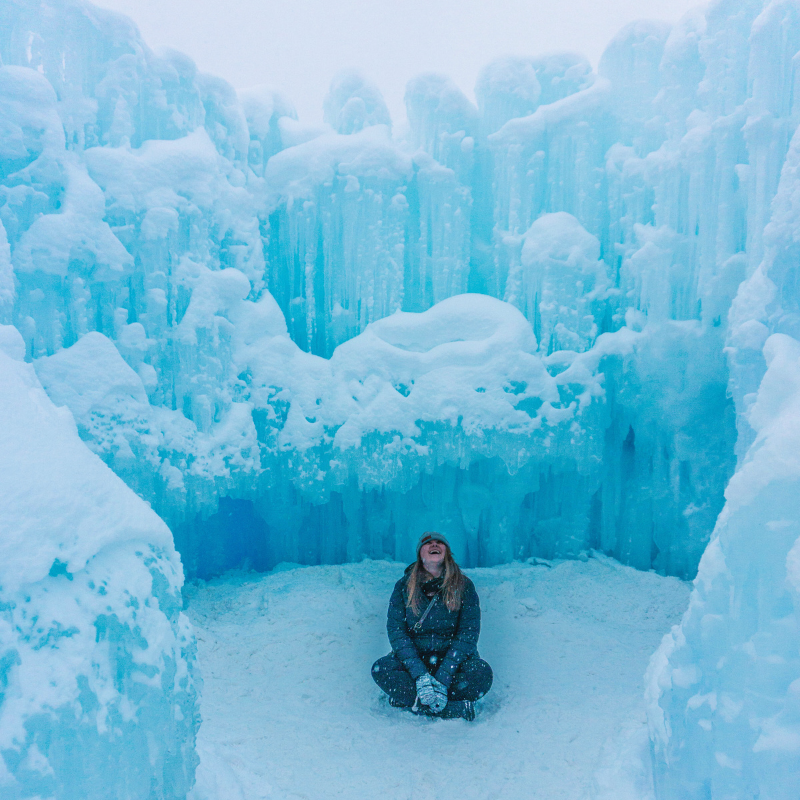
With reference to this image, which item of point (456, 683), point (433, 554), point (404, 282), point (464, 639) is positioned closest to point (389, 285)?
point (404, 282)

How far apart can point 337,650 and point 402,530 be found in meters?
1.87

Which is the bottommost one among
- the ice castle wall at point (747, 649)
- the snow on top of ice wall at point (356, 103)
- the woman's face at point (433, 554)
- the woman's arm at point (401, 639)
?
the woman's arm at point (401, 639)

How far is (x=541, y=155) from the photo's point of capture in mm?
6266

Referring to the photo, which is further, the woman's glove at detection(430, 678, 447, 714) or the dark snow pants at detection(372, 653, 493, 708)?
the dark snow pants at detection(372, 653, 493, 708)

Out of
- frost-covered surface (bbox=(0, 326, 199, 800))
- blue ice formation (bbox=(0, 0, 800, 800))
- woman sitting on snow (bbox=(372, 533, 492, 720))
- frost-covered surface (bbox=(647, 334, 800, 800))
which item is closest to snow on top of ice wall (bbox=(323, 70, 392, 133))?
blue ice formation (bbox=(0, 0, 800, 800))

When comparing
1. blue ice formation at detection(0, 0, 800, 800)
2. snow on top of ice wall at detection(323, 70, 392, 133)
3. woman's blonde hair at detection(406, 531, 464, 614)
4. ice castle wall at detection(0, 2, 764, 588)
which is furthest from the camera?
snow on top of ice wall at detection(323, 70, 392, 133)

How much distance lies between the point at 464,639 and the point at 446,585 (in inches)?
13.1

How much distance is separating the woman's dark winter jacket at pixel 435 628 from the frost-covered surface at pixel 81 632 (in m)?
1.52

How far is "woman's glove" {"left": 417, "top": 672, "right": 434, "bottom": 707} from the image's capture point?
3787 mm

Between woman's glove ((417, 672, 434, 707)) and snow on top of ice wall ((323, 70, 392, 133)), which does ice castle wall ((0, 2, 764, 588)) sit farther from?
woman's glove ((417, 672, 434, 707))

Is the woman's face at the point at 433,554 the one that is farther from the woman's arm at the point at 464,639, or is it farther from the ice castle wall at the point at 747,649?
the ice castle wall at the point at 747,649

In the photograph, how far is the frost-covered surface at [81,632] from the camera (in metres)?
2.10

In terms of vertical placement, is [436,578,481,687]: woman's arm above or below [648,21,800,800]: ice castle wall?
below

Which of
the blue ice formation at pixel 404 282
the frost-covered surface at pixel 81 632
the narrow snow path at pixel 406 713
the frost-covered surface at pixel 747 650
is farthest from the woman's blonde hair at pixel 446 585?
the blue ice formation at pixel 404 282
